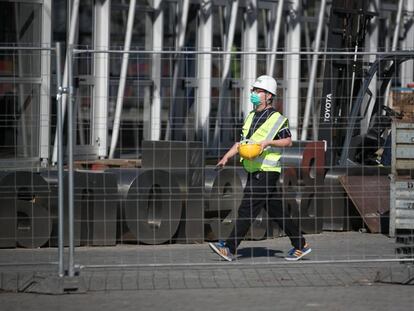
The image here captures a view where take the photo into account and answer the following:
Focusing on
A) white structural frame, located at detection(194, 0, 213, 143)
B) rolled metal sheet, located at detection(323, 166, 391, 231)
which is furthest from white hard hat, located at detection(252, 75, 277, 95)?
white structural frame, located at detection(194, 0, 213, 143)

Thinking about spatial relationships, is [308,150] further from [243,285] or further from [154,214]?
[243,285]

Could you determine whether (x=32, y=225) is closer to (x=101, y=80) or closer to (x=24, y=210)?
(x=24, y=210)

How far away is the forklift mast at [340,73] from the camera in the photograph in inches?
597

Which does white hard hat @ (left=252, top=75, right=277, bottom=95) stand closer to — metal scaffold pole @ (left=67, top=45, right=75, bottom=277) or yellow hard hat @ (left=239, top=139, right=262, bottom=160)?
yellow hard hat @ (left=239, top=139, right=262, bottom=160)

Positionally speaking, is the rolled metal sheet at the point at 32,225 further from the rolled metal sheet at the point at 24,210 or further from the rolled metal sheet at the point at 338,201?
the rolled metal sheet at the point at 338,201

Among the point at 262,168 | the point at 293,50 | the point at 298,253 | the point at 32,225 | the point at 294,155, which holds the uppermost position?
the point at 293,50

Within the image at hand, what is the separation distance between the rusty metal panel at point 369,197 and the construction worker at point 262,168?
2.84 m

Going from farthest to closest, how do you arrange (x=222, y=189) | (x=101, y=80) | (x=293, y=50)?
(x=293, y=50)
(x=101, y=80)
(x=222, y=189)

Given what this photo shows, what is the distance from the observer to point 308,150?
46.2ft

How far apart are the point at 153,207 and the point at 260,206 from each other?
5.86 feet

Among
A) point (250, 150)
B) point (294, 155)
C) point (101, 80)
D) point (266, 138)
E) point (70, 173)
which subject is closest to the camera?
point (70, 173)

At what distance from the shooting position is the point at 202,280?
33.4ft

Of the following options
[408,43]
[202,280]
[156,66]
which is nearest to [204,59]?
[156,66]

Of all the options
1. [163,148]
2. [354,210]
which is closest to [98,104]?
[163,148]
